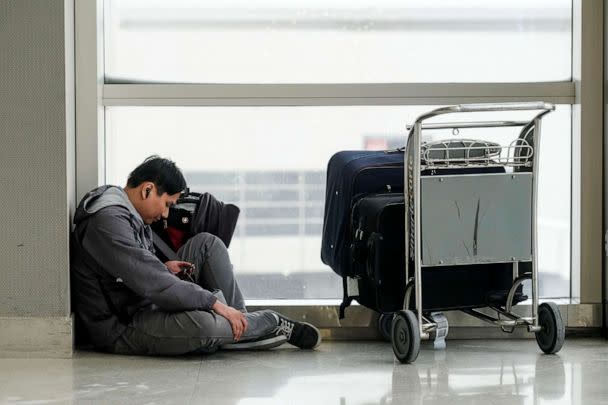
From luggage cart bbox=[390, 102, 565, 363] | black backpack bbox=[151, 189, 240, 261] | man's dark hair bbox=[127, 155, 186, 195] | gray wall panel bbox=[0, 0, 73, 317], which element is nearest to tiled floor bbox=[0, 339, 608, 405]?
luggage cart bbox=[390, 102, 565, 363]

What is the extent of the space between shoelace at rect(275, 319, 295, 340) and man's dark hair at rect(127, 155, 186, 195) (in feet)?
2.22

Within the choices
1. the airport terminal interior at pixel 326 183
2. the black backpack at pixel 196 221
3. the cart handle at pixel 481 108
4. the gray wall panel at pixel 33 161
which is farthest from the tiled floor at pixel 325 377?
the cart handle at pixel 481 108

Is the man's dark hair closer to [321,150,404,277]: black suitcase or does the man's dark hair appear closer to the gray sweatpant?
the gray sweatpant

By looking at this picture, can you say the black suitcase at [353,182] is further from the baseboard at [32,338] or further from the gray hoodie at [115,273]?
the baseboard at [32,338]

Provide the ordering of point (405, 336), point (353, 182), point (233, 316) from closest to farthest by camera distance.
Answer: point (405, 336), point (233, 316), point (353, 182)

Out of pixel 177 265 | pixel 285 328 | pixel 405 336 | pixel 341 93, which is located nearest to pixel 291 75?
pixel 341 93

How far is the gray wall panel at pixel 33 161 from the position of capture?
4641mm

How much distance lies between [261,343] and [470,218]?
982 millimetres

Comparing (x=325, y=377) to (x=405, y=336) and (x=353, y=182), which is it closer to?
(x=405, y=336)

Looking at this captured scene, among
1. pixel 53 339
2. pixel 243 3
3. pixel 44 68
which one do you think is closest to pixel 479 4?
pixel 243 3

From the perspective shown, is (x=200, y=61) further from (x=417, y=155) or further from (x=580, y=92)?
(x=580, y=92)

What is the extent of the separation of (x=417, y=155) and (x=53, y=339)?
5.23ft

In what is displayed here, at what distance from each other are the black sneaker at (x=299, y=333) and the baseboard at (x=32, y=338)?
0.85m

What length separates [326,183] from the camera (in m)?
5.09
